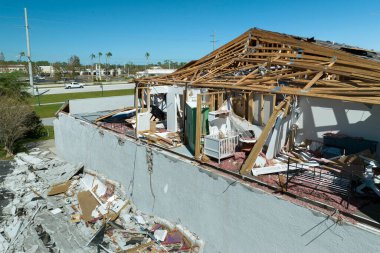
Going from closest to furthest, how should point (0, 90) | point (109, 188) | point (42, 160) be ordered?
point (109, 188) < point (42, 160) < point (0, 90)

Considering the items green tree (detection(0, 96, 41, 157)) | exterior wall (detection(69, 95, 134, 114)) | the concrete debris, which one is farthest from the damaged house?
green tree (detection(0, 96, 41, 157))

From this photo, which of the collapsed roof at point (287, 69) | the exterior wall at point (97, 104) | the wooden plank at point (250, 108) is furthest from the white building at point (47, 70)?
the wooden plank at point (250, 108)

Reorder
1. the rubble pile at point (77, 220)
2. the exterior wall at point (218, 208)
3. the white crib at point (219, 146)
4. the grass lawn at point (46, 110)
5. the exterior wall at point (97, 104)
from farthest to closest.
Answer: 1. the grass lawn at point (46, 110)
2. the exterior wall at point (97, 104)
3. the rubble pile at point (77, 220)
4. the white crib at point (219, 146)
5. the exterior wall at point (218, 208)

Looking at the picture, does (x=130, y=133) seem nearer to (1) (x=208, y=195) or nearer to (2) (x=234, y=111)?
(2) (x=234, y=111)

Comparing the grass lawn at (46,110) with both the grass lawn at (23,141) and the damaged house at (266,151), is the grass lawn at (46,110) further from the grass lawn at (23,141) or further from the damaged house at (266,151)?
the damaged house at (266,151)

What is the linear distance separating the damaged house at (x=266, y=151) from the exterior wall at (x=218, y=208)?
30mm

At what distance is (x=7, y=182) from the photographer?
15.6 meters

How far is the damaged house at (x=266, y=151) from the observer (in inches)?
276

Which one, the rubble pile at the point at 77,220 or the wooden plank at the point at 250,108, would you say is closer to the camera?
the rubble pile at the point at 77,220

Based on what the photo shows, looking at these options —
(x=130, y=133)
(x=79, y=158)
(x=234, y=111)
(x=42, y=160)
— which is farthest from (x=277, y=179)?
(x=42, y=160)

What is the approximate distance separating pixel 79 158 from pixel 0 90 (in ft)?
52.5

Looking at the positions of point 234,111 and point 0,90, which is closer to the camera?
point 234,111

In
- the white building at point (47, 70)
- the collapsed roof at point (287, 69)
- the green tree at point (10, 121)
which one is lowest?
the green tree at point (10, 121)

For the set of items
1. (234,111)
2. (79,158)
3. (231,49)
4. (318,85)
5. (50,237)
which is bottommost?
(50,237)
